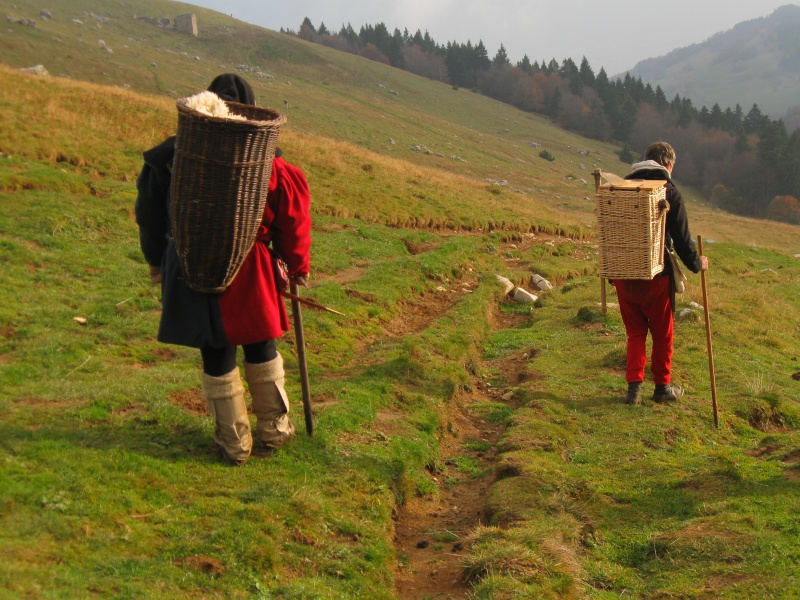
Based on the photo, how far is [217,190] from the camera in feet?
Result: 19.4

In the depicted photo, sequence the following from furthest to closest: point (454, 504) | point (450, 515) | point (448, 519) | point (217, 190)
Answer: point (454, 504) < point (450, 515) < point (448, 519) < point (217, 190)

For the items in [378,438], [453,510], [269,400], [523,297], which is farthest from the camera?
[523,297]

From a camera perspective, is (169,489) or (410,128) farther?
(410,128)

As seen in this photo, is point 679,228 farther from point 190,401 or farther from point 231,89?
point 190,401

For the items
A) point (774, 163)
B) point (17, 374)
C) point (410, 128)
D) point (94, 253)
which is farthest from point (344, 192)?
point (774, 163)

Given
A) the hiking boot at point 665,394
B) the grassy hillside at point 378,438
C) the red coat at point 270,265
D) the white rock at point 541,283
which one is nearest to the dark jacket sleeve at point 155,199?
the red coat at point 270,265

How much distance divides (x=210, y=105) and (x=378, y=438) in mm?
4033

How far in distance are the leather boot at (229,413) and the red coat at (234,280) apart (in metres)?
0.34

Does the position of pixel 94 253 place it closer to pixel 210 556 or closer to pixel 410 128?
pixel 210 556

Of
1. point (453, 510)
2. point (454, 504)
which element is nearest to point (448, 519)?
point (453, 510)

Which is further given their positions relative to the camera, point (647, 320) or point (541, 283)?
point (541, 283)

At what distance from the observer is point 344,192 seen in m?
25.6

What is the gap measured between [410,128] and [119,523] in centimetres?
7977

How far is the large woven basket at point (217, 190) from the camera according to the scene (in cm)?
579
